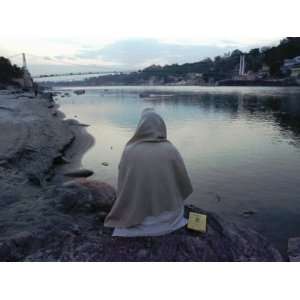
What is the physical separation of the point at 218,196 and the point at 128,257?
207 inches

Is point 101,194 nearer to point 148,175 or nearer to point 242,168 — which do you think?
point 148,175

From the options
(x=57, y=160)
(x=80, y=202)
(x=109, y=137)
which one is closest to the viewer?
(x=80, y=202)

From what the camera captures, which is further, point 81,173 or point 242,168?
point 242,168

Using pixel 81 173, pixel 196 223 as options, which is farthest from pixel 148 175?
pixel 81 173

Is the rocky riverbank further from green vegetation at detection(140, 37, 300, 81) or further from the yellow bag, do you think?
green vegetation at detection(140, 37, 300, 81)

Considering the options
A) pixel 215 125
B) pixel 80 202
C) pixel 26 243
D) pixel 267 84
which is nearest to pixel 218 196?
pixel 80 202

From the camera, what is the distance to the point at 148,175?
13.0ft

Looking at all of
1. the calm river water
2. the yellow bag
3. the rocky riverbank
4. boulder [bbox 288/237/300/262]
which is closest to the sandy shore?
the rocky riverbank

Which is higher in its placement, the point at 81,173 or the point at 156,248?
the point at 156,248

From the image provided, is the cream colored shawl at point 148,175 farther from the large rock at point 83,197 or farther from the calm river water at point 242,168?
the calm river water at point 242,168

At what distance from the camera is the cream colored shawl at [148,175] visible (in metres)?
3.91

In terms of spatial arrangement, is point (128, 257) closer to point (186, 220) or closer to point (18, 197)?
point (186, 220)

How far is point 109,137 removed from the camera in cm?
1925

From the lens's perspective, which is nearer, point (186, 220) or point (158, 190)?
point (158, 190)
